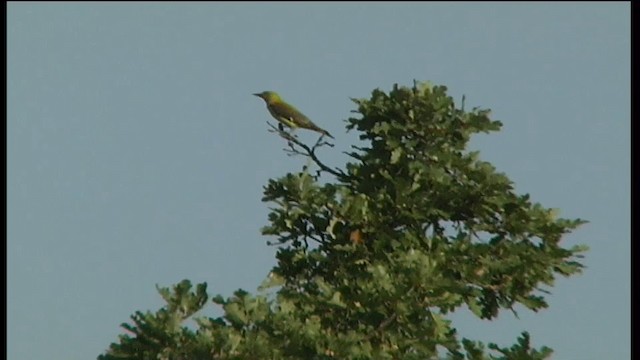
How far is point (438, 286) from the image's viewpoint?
20031 millimetres

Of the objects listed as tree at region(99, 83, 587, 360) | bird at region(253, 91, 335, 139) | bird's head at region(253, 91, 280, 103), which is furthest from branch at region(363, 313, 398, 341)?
bird's head at region(253, 91, 280, 103)

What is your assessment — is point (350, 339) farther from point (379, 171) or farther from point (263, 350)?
point (379, 171)

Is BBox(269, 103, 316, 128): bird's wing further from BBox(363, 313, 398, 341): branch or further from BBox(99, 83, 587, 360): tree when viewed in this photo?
BBox(363, 313, 398, 341): branch

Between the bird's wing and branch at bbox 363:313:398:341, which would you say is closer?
branch at bbox 363:313:398:341

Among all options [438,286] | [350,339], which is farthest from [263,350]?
[438,286]

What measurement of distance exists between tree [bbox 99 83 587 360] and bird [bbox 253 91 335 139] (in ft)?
2.90

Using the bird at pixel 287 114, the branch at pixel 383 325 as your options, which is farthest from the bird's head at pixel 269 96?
the branch at pixel 383 325

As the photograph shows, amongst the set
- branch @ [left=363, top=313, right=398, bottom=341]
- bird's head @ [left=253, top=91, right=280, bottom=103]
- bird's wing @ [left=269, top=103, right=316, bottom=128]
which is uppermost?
bird's head @ [left=253, top=91, right=280, bottom=103]

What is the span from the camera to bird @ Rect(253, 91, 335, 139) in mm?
24047

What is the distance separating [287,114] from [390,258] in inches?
192

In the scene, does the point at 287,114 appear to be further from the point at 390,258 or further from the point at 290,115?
the point at 390,258

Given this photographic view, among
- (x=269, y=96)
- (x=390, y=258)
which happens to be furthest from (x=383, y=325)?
(x=269, y=96)

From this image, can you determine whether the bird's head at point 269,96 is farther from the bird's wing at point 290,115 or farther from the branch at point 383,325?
the branch at point 383,325
